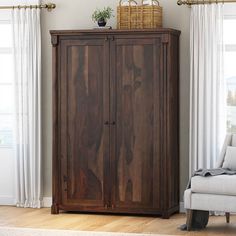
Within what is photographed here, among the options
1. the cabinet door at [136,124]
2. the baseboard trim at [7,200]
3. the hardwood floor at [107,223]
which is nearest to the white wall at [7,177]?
the baseboard trim at [7,200]

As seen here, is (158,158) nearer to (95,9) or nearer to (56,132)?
(56,132)

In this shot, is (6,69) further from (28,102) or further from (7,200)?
(7,200)

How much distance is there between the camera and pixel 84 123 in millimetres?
7660

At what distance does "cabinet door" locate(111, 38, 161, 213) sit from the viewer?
7.47m

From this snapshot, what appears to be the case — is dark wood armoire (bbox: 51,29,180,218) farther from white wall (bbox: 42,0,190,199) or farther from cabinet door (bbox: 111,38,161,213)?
white wall (bbox: 42,0,190,199)

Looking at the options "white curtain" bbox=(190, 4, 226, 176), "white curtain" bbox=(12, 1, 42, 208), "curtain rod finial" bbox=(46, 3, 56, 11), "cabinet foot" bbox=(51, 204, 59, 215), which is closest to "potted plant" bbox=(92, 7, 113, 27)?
"curtain rod finial" bbox=(46, 3, 56, 11)

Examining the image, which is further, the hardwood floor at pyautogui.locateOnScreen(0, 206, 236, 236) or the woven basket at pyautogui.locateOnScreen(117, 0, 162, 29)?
the woven basket at pyautogui.locateOnScreen(117, 0, 162, 29)

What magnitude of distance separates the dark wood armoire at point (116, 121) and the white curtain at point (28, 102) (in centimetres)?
44

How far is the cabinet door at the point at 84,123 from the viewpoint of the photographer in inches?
299

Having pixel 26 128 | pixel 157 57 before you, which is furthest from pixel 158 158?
pixel 26 128

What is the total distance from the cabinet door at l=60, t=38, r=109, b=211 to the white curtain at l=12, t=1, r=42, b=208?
1.57ft

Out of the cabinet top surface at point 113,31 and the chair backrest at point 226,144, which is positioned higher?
the cabinet top surface at point 113,31

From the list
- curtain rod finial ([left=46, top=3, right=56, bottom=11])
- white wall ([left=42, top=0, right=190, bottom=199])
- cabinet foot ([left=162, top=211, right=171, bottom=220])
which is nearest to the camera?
cabinet foot ([left=162, top=211, right=171, bottom=220])

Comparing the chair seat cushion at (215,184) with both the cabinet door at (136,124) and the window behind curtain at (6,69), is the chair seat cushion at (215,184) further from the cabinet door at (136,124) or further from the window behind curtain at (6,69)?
the window behind curtain at (6,69)
